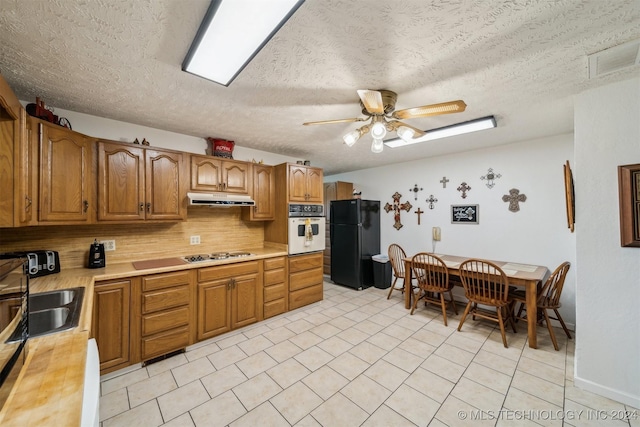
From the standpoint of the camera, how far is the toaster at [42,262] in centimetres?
199

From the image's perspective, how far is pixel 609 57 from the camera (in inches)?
60.0

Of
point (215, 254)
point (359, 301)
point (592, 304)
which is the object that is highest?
point (215, 254)

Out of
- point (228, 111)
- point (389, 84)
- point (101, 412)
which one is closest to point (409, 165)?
point (389, 84)

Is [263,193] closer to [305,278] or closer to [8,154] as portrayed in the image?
[305,278]

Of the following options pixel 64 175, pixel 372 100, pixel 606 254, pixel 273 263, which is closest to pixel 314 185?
pixel 273 263

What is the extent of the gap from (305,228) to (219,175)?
1.33m

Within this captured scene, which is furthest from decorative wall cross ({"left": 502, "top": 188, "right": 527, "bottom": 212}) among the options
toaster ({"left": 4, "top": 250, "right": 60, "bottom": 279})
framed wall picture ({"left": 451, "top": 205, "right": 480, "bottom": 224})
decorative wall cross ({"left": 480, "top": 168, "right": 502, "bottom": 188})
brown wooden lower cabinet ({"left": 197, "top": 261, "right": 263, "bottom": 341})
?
toaster ({"left": 4, "top": 250, "right": 60, "bottom": 279})

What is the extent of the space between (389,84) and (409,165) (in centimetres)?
289

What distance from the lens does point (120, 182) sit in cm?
236

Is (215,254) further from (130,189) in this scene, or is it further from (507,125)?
(507,125)

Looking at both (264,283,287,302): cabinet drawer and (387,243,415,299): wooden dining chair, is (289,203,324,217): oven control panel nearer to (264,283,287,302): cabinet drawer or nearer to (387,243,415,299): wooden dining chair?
(264,283,287,302): cabinet drawer

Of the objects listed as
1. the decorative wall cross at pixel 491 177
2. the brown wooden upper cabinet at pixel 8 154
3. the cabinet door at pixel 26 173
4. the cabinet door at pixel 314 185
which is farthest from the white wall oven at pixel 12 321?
the decorative wall cross at pixel 491 177

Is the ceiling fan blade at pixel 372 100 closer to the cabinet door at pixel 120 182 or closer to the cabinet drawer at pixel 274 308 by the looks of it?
the cabinet door at pixel 120 182

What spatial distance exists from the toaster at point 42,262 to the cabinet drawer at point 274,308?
2.02 meters
